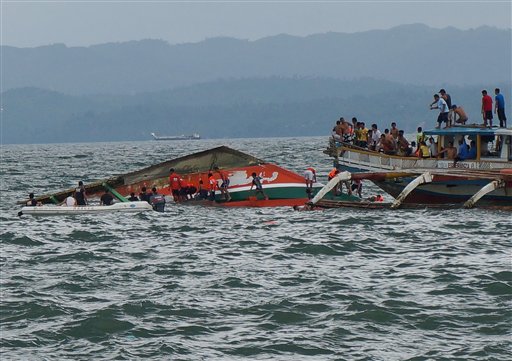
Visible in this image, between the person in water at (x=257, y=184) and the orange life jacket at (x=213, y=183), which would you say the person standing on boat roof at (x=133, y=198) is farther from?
the person in water at (x=257, y=184)

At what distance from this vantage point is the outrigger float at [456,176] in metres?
40.8

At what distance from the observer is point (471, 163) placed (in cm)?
4288

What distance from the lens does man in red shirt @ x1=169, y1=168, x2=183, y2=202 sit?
156 feet

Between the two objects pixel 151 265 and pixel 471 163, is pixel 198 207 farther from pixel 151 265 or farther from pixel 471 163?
pixel 151 265

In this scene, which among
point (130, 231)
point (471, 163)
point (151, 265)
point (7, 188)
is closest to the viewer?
point (151, 265)

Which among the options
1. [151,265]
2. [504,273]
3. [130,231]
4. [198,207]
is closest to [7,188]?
[198,207]

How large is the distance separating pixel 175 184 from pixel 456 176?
43.0 feet

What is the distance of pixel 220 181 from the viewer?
156ft

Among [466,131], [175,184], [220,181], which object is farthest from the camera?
[175,184]

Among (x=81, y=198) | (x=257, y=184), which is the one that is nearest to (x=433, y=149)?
(x=257, y=184)

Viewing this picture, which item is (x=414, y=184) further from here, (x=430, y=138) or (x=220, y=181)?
(x=220, y=181)

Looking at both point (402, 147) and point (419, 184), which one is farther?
point (402, 147)

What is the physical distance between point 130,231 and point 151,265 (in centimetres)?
826

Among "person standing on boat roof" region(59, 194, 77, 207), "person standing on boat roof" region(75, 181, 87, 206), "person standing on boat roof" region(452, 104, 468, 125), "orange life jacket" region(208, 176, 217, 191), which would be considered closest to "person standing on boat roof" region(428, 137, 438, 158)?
"person standing on boat roof" region(452, 104, 468, 125)
